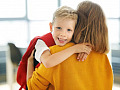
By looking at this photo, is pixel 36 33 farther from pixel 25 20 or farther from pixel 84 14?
pixel 84 14

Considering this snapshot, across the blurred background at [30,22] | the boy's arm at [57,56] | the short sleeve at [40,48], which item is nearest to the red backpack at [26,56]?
the short sleeve at [40,48]

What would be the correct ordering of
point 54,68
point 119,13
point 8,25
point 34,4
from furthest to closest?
point 34,4 → point 8,25 → point 119,13 → point 54,68

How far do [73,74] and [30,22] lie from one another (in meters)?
3.63

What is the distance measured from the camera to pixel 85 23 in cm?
101

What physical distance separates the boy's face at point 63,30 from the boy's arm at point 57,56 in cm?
6

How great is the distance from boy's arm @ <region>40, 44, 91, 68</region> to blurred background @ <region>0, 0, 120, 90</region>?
77.4 inches

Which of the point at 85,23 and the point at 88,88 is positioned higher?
the point at 85,23

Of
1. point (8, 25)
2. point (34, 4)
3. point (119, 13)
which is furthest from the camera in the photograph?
point (34, 4)

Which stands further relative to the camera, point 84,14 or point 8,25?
point 8,25

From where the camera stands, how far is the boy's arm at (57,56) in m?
0.94

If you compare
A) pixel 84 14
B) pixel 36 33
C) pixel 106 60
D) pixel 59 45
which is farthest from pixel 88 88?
pixel 36 33

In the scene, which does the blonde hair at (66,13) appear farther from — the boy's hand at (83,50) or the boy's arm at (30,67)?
the boy's arm at (30,67)

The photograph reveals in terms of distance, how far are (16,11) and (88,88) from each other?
3.68m

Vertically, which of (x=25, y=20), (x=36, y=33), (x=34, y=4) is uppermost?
(x=34, y=4)
